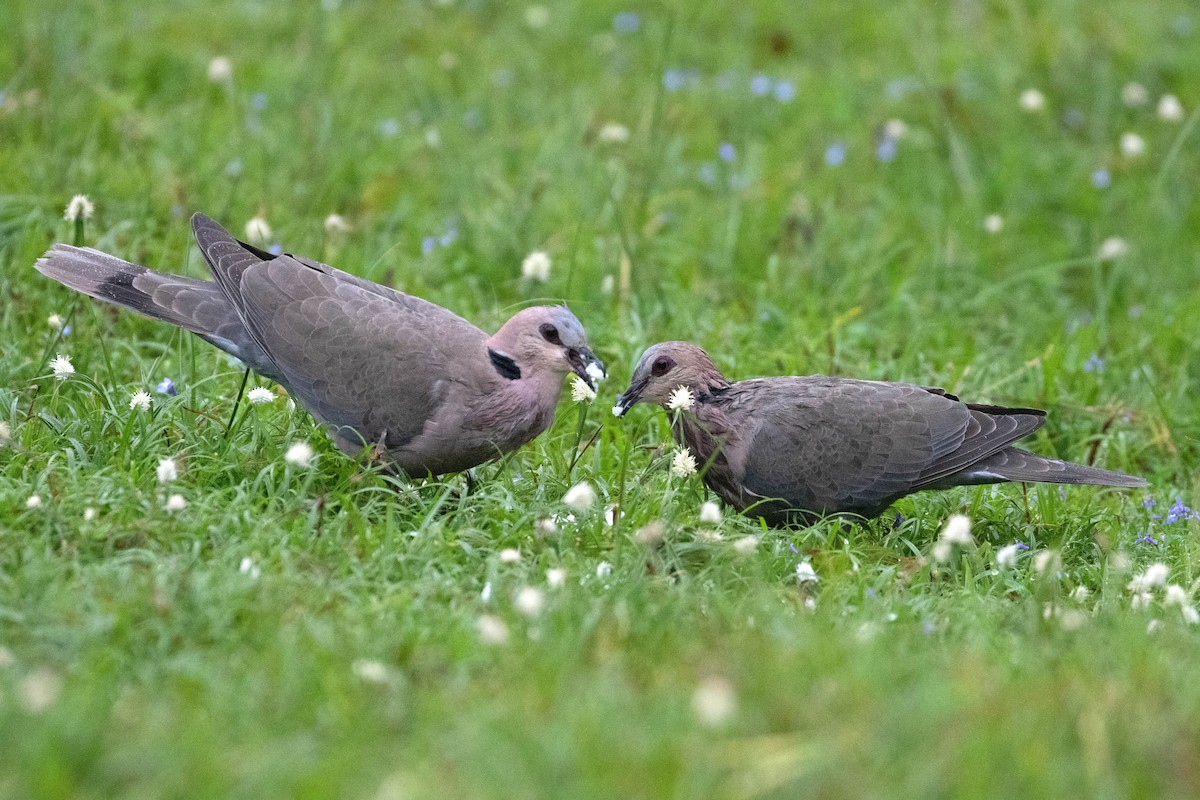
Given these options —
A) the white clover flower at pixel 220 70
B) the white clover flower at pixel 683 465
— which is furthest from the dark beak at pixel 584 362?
the white clover flower at pixel 220 70

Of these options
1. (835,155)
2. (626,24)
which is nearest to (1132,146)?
(835,155)

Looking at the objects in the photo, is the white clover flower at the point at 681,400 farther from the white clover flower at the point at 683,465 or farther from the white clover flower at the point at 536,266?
the white clover flower at the point at 536,266

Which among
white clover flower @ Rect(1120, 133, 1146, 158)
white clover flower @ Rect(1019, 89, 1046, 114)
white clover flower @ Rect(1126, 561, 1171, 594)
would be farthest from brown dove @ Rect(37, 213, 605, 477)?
white clover flower @ Rect(1019, 89, 1046, 114)

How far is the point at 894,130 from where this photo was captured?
7.77 metres

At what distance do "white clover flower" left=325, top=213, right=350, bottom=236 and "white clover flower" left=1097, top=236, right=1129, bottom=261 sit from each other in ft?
11.5

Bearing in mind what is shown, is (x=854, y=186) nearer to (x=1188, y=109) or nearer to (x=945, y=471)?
(x=1188, y=109)

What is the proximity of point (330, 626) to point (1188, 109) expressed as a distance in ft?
22.7

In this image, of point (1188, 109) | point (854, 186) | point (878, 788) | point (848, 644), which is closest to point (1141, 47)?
point (1188, 109)

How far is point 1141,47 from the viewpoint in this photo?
9047mm

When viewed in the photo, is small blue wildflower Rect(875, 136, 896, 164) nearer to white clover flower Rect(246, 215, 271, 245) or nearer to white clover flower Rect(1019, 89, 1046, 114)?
white clover flower Rect(1019, 89, 1046, 114)

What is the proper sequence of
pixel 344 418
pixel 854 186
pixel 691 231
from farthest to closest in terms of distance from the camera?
1. pixel 854 186
2. pixel 691 231
3. pixel 344 418

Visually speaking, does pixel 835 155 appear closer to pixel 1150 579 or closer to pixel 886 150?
pixel 886 150

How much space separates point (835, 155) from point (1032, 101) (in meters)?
1.24

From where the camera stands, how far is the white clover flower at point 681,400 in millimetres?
4430
